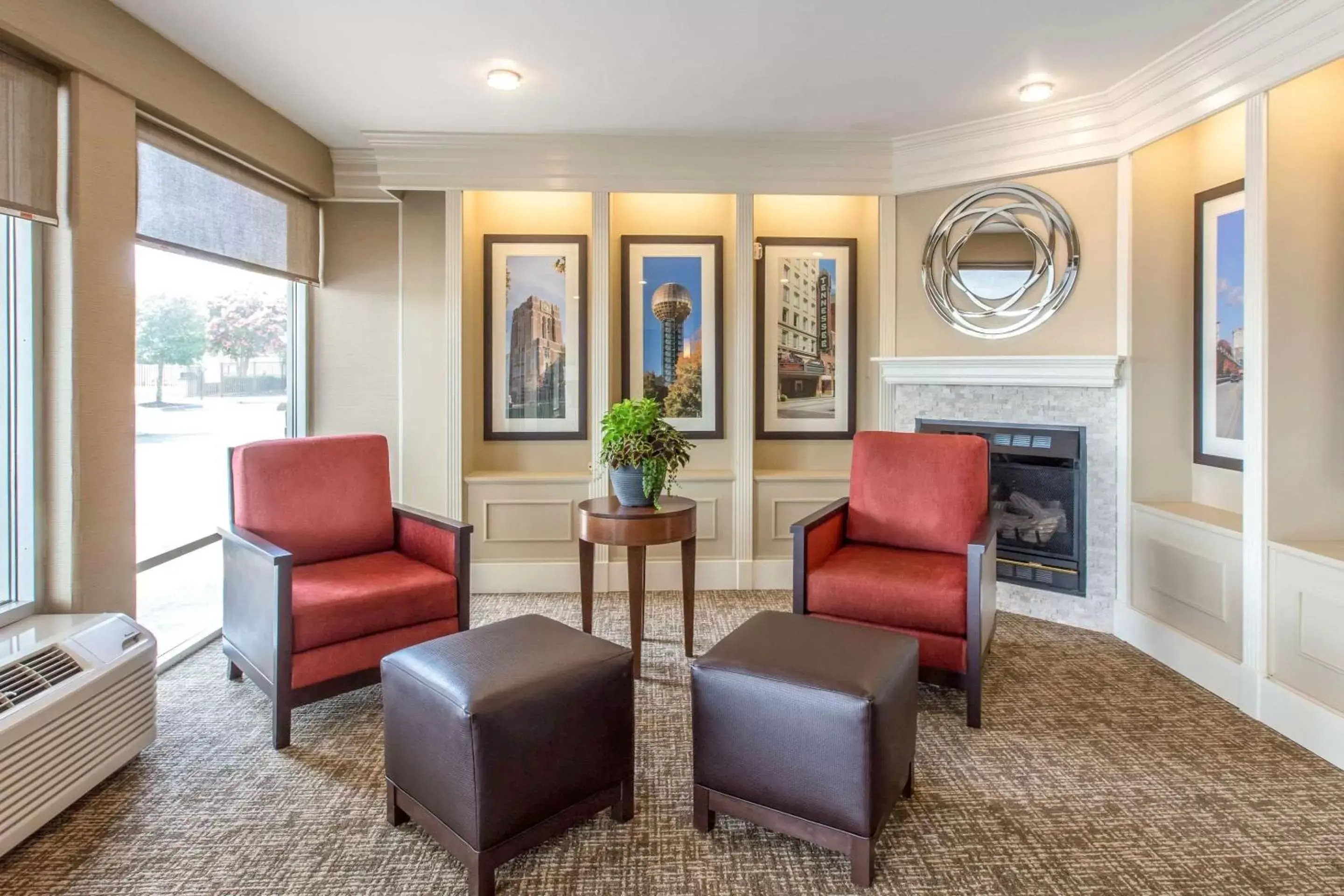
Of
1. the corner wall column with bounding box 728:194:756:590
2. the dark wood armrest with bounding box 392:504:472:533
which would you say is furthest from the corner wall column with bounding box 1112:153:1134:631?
the dark wood armrest with bounding box 392:504:472:533

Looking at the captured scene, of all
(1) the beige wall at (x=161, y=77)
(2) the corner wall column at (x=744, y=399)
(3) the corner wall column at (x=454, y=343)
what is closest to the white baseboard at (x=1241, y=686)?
(2) the corner wall column at (x=744, y=399)

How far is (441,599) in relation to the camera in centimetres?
300

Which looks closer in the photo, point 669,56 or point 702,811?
point 702,811

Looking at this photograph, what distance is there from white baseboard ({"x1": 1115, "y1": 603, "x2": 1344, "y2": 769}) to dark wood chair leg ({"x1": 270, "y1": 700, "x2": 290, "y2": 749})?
11.5ft

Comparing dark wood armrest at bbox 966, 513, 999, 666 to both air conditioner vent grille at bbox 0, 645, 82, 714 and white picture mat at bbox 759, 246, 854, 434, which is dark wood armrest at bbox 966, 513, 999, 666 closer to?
white picture mat at bbox 759, 246, 854, 434

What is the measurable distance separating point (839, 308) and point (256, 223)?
10.9 feet

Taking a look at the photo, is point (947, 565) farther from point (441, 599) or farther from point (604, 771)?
point (441, 599)

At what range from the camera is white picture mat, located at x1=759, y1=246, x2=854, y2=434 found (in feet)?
15.7

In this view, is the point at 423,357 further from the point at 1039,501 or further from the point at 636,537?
the point at 1039,501

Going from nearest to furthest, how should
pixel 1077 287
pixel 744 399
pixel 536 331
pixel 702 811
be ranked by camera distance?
pixel 702 811 < pixel 1077 287 < pixel 744 399 < pixel 536 331

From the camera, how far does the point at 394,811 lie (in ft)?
7.07

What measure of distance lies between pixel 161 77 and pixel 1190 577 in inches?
189

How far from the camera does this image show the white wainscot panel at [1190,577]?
3078 millimetres

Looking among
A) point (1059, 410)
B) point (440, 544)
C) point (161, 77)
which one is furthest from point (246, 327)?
point (1059, 410)
